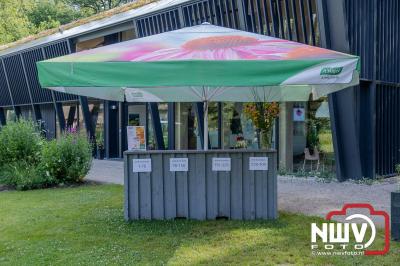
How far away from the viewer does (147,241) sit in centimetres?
632

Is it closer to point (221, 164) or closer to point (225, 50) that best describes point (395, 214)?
point (221, 164)

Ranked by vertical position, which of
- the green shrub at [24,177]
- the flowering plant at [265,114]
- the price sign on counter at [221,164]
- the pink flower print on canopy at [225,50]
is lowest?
the green shrub at [24,177]

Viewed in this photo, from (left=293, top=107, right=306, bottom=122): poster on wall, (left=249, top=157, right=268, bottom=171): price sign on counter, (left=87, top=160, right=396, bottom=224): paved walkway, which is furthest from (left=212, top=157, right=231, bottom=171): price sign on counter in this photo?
(left=293, top=107, right=306, bottom=122): poster on wall

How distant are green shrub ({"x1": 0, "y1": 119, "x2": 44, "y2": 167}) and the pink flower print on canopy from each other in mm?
7142

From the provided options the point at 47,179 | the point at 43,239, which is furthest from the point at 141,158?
the point at 47,179

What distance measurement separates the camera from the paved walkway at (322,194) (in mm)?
8631

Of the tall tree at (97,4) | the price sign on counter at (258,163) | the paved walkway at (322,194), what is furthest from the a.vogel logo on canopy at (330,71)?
the tall tree at (97,4)

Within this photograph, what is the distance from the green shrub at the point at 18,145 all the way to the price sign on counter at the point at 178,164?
6.34 metres

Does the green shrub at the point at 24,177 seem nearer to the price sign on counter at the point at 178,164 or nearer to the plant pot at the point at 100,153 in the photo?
the price sign on counter at the point at 178,164

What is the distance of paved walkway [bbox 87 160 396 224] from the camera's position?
8.63 meters

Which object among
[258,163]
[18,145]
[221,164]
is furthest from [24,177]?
[258,163]

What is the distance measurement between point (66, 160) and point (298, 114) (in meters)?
6.07

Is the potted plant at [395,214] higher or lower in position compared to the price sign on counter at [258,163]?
lower

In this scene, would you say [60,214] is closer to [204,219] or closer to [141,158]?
[141,158]
